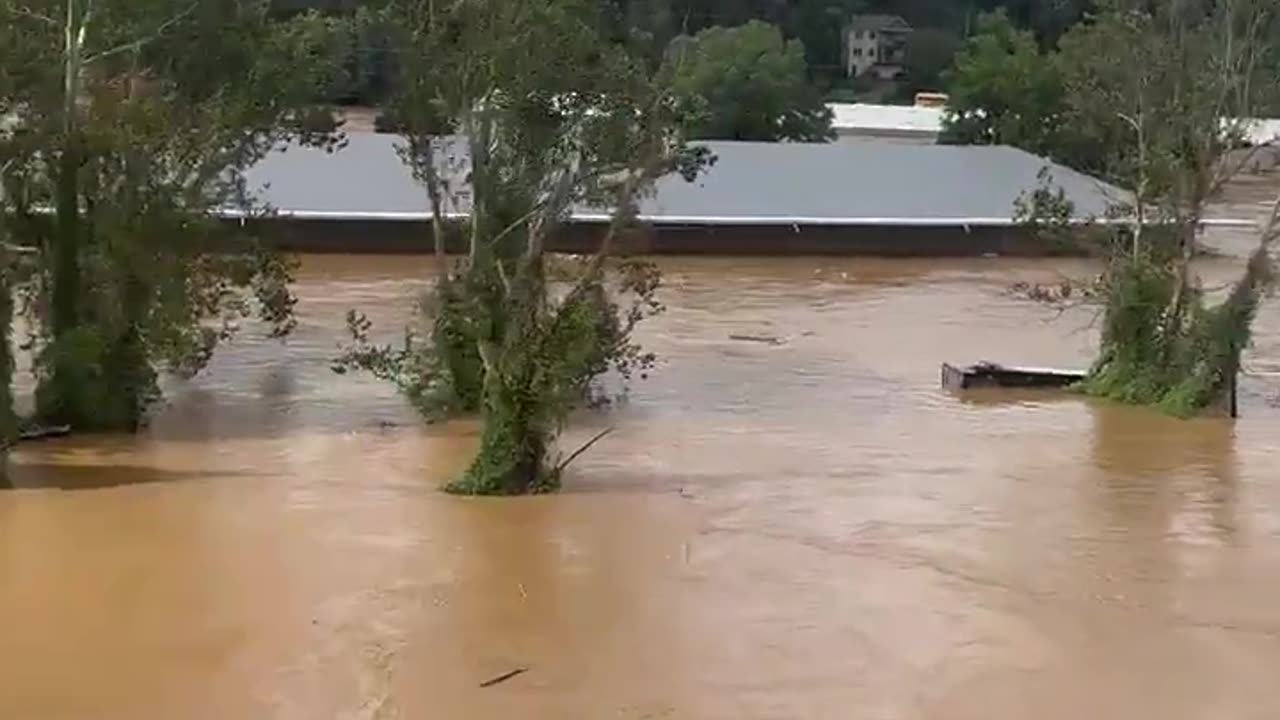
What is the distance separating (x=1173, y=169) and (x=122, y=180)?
10759 millimetres

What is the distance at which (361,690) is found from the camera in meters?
9.52

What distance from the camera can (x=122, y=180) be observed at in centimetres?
1730

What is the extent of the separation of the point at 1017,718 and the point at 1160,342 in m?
12.0

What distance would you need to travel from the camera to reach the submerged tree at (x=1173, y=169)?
19.8 meters

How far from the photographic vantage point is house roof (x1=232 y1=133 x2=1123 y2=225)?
35000mm

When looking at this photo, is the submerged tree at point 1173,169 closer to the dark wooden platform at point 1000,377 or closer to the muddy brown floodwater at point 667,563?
the dark wooden platform at point 1000,377

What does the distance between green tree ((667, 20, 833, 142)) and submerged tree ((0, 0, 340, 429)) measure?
2555cm

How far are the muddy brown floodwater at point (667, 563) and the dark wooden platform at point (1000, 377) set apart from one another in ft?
2.07

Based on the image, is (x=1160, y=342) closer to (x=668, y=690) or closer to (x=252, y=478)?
(x=252, y=478)

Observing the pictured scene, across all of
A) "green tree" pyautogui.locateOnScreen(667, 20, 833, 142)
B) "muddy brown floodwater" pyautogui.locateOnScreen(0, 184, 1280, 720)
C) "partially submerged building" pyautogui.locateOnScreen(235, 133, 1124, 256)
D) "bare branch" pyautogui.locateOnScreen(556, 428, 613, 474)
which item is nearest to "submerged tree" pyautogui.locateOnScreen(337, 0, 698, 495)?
"bare branch" pyautogui.locateOnScreen(556, 428, 613, 474)

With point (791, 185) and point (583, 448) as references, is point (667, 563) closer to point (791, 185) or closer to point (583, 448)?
point (583, 448)

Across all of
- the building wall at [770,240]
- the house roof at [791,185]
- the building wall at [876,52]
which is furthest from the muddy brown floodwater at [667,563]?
the building wall at [876,52]

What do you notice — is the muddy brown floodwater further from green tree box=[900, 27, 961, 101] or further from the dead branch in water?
green tree box=[900, 27, 961, 101]

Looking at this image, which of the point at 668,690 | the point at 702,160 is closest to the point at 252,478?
the point at 702,160
